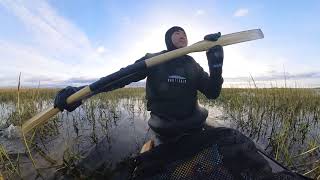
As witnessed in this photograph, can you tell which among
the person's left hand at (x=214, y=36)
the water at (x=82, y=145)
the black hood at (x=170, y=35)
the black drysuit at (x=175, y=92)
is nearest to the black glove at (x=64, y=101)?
the black drysuit at (x=175, y=92)

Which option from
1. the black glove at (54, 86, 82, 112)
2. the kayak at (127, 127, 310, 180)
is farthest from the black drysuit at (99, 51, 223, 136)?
the kayak at (127, 127, 310, 180)

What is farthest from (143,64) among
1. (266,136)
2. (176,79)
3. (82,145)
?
(266,136)

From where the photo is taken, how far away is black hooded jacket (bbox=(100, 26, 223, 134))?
3.73m

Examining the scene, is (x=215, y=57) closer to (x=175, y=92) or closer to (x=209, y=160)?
(x=175, y=92)

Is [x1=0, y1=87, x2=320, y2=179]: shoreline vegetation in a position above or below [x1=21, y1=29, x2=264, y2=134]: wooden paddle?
below

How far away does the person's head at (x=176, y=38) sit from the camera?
4.16m

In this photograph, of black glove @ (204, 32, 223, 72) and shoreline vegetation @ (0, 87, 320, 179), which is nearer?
black glove @ (204, 32, 223, 72)

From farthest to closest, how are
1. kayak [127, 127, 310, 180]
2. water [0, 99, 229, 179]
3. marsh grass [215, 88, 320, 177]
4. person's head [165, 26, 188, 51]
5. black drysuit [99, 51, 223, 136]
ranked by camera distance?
marsh grass [215, 88, 320, 177] < water [0, 99, 229, 179] < person's head [165, 26, 188, 51] < black drysuit [99, 51, 223, 136] < kayak [127, 127, 310, 180]

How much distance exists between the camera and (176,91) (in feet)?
12.4

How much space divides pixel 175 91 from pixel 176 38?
2.70 feet

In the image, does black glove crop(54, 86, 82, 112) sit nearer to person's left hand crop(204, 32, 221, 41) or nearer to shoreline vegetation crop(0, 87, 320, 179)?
shoreline vegetation crop(0, 87, 320, 179)

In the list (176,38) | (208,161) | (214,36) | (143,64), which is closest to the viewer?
(208,161)

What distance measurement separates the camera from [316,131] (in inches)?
267

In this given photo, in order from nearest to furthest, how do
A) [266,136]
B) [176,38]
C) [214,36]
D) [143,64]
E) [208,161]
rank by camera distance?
[208,161] < [143,64] < [214,36] < [176,38] < [266,136]
